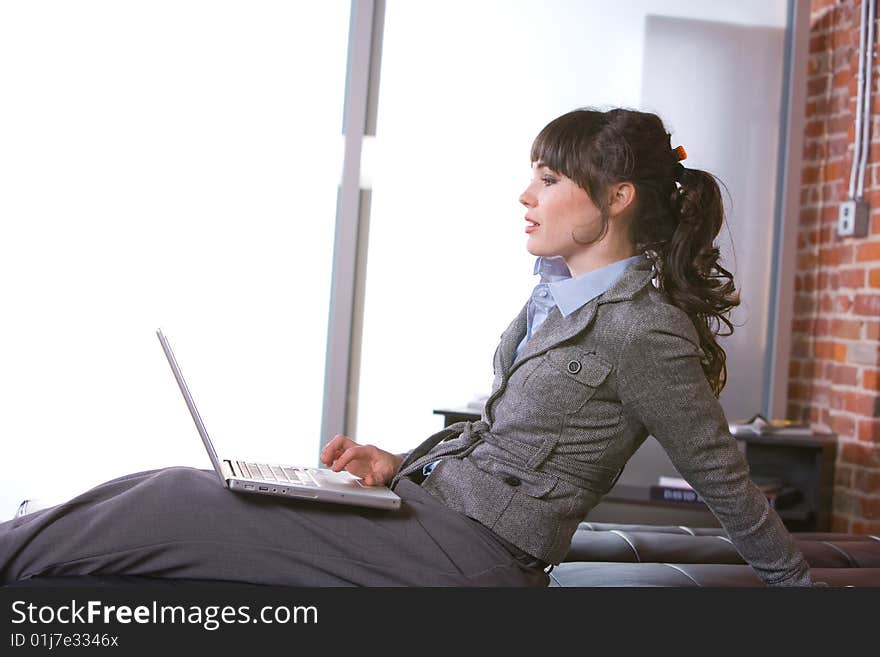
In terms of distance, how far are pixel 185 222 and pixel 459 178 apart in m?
1.08

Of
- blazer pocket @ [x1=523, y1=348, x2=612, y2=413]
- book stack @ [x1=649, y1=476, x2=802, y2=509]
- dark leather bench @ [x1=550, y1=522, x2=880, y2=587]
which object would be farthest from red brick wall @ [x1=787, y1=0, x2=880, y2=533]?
blazer pocket @ [x1=523, y1=348, x2=612, y2=413]

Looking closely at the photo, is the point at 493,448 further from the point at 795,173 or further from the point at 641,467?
the point at 795,173

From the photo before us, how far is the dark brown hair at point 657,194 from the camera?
174 centimetres

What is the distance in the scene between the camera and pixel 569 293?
168 centimetres

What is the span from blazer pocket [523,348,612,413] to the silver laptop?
28 cm

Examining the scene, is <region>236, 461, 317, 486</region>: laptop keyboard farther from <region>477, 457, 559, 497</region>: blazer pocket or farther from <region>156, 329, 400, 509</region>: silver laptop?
<region>477, 457, 559, 497</region>: blazer pocket

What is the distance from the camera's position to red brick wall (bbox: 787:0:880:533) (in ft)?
12.6

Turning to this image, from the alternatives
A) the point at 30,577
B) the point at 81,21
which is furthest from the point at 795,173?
the point at 30,577

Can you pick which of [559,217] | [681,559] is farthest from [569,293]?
[681,559]

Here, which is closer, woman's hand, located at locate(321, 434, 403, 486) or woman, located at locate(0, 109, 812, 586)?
woman, located at locate(0, 109, 812, 586)

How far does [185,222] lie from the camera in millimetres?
3873

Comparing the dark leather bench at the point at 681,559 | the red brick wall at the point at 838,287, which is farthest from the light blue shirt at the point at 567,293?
the red brick wall at the point at 838,287

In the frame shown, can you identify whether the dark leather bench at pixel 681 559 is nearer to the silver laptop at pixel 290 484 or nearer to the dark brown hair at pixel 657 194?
the dark brown hair at pixel 657 194

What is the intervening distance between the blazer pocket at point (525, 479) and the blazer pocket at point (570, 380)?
106 millimetres
